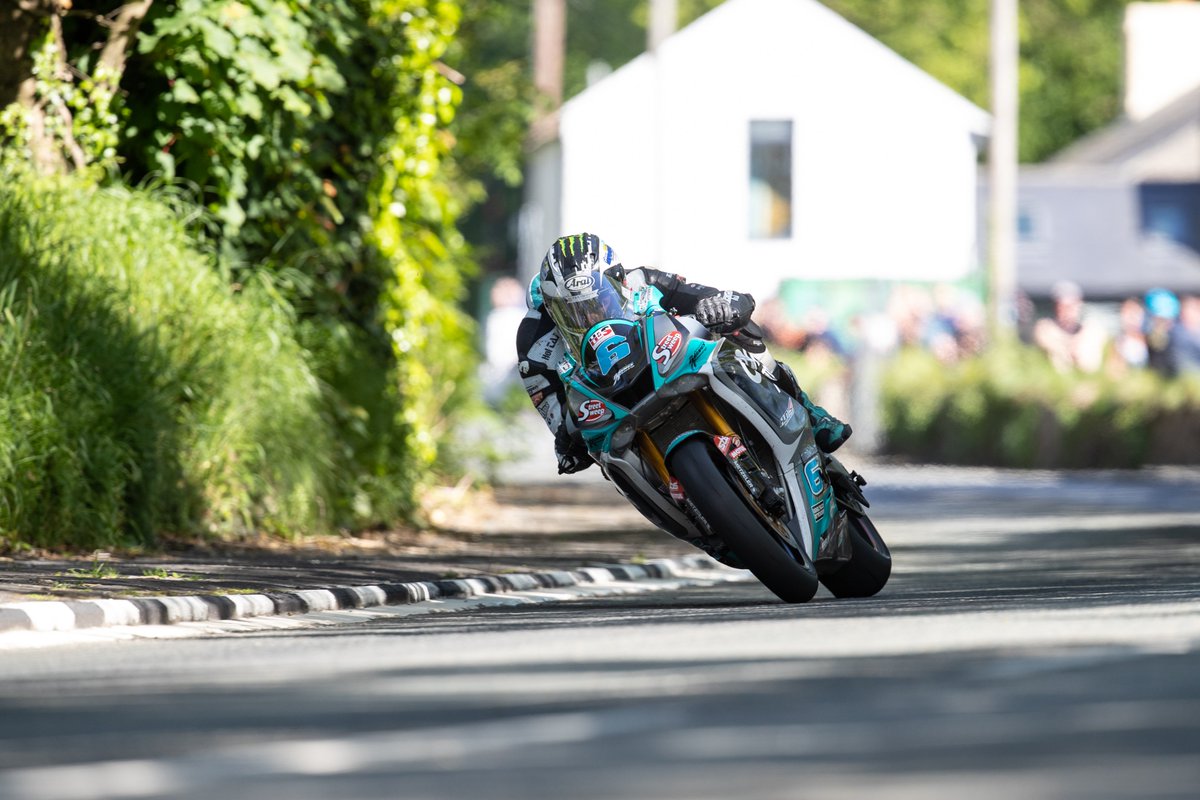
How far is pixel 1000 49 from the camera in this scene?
32.6 meters

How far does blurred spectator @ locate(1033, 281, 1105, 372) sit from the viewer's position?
2831 cm

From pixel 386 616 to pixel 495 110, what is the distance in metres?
15.1

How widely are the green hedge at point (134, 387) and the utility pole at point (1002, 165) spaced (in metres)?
18.1

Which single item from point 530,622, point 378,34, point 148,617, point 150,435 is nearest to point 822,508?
point 530,622

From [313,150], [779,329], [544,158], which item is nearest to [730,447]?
[313,150]

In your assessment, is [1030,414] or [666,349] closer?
[666,349]

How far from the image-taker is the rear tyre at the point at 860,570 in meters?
11.8

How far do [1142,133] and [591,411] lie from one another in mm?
68880

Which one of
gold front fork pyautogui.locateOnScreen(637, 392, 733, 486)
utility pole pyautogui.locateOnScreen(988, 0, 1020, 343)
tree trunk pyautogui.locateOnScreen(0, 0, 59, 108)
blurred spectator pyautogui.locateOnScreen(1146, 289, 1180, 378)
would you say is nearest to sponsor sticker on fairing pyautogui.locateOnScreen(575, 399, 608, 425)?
gold front fork pyautogui.locateOnScreen(637, 392, 733, 486)

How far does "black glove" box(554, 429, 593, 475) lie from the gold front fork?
42 centimetres

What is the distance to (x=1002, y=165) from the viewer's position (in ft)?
111

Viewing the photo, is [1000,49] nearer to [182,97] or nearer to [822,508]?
[182,97]

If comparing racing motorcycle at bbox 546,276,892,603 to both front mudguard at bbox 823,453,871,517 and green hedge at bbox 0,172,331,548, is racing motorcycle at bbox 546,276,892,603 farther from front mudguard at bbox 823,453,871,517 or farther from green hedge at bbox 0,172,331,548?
green hedge at bbox 0,172,331,548

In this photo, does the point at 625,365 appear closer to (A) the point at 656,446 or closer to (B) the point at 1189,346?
(A) the point at 656,446
